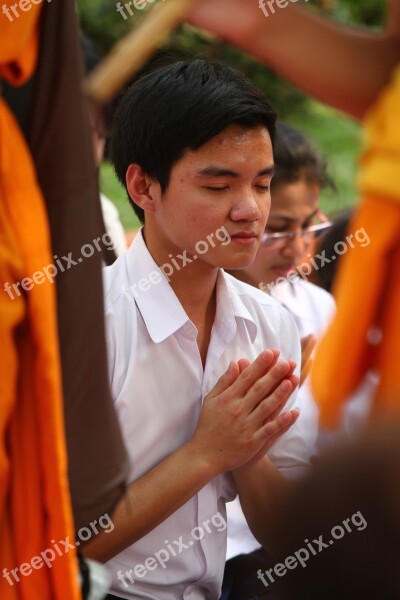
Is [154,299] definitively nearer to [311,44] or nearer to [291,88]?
[311,44]

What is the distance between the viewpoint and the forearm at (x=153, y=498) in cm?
168

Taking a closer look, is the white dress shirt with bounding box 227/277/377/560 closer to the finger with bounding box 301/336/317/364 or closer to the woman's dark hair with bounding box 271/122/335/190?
the finger with bounding box 301/336/317/364

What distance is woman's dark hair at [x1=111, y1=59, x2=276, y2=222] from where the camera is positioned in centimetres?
172

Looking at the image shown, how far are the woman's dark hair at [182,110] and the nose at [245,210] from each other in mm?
130

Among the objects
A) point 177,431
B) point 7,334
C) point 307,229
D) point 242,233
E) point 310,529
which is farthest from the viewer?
point 307,229

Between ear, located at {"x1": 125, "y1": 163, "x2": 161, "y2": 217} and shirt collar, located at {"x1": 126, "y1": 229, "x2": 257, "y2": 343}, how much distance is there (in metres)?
0.08

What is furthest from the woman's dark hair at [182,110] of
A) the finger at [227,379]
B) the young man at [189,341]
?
the finger at [227,379]

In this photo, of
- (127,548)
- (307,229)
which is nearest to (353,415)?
(127,548)

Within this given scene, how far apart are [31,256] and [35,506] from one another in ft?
1.07

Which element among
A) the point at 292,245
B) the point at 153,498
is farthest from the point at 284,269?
the point at 153,498

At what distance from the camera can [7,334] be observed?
3.92 feet

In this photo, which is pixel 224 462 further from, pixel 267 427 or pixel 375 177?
pixel 375 177

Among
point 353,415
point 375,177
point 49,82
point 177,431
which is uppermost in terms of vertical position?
point 49,82

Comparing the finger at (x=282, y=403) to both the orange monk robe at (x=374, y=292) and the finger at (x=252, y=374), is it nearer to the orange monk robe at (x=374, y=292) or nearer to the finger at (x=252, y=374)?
the finger at (x=252, y=374)
